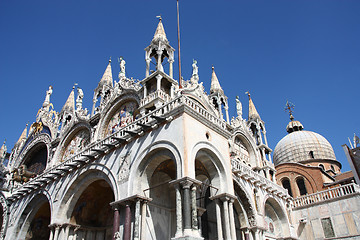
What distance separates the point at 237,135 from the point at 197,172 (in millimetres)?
9070

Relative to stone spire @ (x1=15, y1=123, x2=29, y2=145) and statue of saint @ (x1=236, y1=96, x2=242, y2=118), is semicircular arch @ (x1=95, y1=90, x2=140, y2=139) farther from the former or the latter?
stone spire @ (x1=15, y1=123, x2=29, y2=145)

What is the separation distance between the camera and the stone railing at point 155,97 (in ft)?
56.2

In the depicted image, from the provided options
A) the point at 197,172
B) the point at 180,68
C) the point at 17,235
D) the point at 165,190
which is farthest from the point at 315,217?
the point at 17,235

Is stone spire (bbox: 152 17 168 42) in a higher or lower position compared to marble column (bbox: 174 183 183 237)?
higher

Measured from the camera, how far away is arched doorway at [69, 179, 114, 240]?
53.0ft

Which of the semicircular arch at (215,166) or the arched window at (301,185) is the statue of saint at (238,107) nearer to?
the arched window at (301,185)

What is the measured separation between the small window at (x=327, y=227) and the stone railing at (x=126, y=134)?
33.3ft

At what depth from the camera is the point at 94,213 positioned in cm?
1712

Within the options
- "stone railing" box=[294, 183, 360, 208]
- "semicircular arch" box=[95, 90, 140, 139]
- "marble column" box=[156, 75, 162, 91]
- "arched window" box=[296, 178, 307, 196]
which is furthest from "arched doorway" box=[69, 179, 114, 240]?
"arched window" box=[296, 178, 307, 196]

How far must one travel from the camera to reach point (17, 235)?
1827 centimetres

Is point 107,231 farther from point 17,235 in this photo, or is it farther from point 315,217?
point 315,217

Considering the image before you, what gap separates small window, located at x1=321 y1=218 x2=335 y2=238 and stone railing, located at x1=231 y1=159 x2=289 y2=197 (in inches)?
108

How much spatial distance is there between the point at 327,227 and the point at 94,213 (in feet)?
46.2

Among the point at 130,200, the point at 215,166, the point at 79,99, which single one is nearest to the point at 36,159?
the point at 79,99
